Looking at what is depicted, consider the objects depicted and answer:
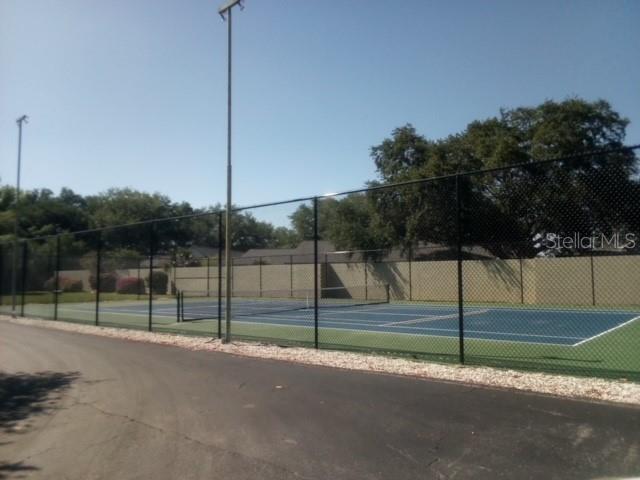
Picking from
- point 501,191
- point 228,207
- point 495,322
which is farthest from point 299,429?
point 501,191

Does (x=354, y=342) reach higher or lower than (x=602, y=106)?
lower

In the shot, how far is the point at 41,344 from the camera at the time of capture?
12.7 metres

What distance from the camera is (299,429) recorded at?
5.43 meters

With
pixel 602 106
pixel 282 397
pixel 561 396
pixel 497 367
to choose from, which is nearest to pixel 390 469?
pixel 282 397

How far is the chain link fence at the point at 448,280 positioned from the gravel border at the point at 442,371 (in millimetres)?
635

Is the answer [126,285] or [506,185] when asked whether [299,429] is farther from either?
[126,285]

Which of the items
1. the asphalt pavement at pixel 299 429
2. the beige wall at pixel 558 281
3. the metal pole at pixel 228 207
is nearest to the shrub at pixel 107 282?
the metal pole at pixel 228 207

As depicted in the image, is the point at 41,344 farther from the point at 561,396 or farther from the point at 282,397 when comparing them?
the point at 561,396

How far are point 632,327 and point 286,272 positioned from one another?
909 inches

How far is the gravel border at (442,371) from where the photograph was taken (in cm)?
639

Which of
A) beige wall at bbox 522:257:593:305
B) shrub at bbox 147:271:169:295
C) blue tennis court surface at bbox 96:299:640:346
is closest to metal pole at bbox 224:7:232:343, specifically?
blue tennis court surface at bbox 96:299:640:346

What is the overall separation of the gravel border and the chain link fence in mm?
635

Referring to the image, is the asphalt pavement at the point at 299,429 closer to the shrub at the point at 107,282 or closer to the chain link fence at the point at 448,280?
the chain link fence at the point at 448,280

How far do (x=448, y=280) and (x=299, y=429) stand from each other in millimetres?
22308
